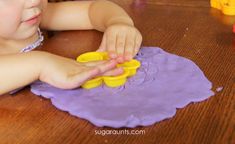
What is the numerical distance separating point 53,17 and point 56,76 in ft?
1.19

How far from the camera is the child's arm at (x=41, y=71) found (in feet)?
1.87

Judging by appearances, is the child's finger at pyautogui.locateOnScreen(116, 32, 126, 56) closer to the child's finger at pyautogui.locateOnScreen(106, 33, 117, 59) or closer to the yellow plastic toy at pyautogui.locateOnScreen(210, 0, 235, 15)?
the child's finger at pyautogui.locateOnScreen(106, 33, 117, 59)

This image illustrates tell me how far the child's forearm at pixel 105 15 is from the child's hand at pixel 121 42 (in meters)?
0.04

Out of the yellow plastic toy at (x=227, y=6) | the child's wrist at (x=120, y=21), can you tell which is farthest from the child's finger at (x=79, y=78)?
the yellow plastic toy at (x=227, y=6)

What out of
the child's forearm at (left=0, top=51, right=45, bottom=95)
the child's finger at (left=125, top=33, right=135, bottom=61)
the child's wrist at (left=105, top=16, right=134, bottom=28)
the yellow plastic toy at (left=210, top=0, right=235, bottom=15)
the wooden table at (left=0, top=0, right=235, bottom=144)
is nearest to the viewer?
the wooden table at (left=0, top=0, right=235, bottom=144)

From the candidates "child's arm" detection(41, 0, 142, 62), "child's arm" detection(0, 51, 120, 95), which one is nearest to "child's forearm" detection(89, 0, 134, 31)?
"child's arm" detection(41, 0, 142, 62)

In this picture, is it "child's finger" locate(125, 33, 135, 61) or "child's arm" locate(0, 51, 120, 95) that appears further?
"child's finger" locate(125, 33, 135, 61)

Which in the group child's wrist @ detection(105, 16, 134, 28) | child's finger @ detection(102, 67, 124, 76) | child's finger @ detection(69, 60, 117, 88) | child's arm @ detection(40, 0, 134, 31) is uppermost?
child's finger @ detection(69, 60, 117, 88)

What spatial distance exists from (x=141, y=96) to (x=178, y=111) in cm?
6

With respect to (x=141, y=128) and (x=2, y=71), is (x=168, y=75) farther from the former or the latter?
(x=2, y=71)

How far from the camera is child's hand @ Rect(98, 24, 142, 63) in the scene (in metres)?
0.68

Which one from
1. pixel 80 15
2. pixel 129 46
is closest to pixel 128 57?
pixel 129 46

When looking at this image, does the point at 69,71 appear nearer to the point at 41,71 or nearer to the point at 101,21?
the point at 41,71

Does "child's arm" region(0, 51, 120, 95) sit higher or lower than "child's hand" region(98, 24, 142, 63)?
higher
